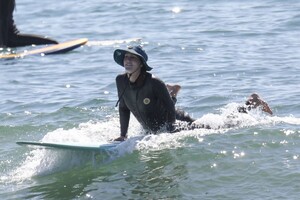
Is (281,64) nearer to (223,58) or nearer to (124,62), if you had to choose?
(223,58)

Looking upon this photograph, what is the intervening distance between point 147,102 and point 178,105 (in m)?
2.34

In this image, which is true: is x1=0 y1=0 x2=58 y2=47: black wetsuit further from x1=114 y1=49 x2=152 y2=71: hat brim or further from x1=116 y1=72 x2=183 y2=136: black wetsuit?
x1=114 y1=49 x2=152 y2=71: hat brim

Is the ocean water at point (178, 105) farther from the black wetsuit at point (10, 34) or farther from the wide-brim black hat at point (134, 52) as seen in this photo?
the black wetsuit at point (10, 34)

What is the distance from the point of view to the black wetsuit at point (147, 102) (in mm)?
8125

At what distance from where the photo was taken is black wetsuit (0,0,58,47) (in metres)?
15.6

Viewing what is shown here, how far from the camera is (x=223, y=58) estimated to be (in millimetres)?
13555

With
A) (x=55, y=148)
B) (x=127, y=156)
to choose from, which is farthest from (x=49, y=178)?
(x=127, y=156)

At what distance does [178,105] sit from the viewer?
34.6 ft

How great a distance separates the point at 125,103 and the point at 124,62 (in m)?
0.59

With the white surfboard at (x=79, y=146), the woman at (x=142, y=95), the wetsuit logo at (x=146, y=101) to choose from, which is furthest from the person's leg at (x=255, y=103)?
the white surfboard at (x=79, y=146)

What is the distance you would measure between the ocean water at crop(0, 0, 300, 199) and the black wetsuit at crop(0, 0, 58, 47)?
1.03 metres

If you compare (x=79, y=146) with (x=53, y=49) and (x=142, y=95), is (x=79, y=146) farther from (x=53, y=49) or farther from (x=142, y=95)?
(x=53, y=49)

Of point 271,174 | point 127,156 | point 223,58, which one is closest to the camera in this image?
point 271,174

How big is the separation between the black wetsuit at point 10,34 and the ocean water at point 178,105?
1.03 metres
